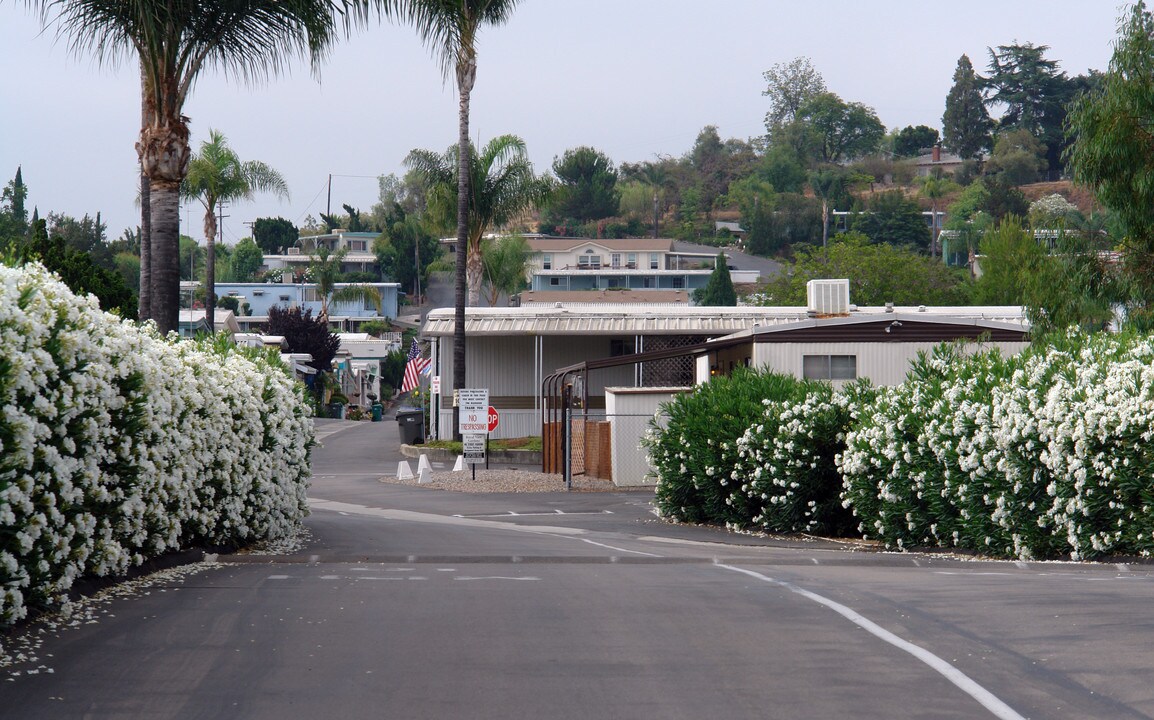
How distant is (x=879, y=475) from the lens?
16.4m

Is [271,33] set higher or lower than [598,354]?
higher

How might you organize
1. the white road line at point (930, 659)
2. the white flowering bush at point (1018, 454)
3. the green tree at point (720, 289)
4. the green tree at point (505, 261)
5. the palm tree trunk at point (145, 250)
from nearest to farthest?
1. the white road line at point (930, 659)
2. the white flowering bush at point (1018, 454)
3. the palm tree trunk at point (145, 250)
4. the green tree at point (505, 261)
5. the green tree at point (720, 289)

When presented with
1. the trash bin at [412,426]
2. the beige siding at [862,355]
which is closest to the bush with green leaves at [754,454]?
the beige siding at [862,355]

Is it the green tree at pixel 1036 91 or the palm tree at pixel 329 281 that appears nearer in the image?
the palm tree at pixel 329 281

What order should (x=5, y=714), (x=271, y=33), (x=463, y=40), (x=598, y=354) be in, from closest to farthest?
(x=5, y=714), (x=271, y=33), (x=463, y=40), (x=598, y=354)

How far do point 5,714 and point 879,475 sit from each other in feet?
41.0

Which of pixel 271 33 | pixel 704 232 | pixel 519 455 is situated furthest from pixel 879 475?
pixel 704 232

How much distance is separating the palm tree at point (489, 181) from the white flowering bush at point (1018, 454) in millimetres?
27137

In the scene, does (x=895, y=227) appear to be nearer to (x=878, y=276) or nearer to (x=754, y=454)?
(x=878, y=276)

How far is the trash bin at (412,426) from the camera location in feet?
133

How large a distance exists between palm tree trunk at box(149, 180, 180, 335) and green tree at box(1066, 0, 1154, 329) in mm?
14111

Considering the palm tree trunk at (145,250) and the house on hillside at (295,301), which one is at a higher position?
the house on hillside at (295,301)

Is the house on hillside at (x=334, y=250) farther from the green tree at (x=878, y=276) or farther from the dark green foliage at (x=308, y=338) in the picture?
the green tree at (x=878, y=276)

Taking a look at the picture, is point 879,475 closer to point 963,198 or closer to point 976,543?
point 976,543
